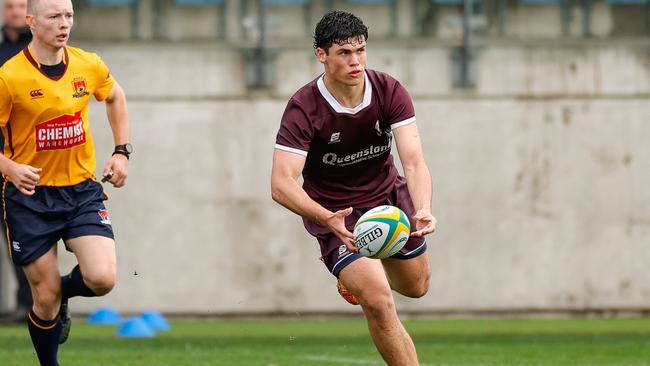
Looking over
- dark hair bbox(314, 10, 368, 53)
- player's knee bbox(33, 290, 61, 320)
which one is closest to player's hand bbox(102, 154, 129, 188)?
player's knee bbox(33, 290, 61, 320)

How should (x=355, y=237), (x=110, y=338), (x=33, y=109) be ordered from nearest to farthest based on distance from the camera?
1. (x=355, y=237)
2. (x=33, y=109)
3. (x=110, y=338)

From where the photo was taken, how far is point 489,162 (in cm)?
1563

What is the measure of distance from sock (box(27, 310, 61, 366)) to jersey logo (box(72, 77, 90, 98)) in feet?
4.46

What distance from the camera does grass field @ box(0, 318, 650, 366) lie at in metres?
10.3

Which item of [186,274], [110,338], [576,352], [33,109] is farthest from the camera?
[186,274]

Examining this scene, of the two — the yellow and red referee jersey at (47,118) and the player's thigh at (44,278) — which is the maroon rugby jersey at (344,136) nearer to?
the yellow and red referee jersey at (47,118)

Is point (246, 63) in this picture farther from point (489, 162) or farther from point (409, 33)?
point (489, 162)

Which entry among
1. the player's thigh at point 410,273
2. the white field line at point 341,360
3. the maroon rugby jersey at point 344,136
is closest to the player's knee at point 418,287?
the player's thigh at point 410,273

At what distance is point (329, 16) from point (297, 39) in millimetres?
8131

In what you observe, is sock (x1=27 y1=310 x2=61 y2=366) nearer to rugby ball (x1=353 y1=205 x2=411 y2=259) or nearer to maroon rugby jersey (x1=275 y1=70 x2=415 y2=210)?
maroon rugby jersey (x1=275 y1=70 x2=415 y2=210)

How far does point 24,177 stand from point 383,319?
2192 millimetres

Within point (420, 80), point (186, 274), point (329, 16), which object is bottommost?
point (186, 274)

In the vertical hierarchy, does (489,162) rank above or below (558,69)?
below

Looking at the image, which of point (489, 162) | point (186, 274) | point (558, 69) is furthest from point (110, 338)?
point (558, 69)
